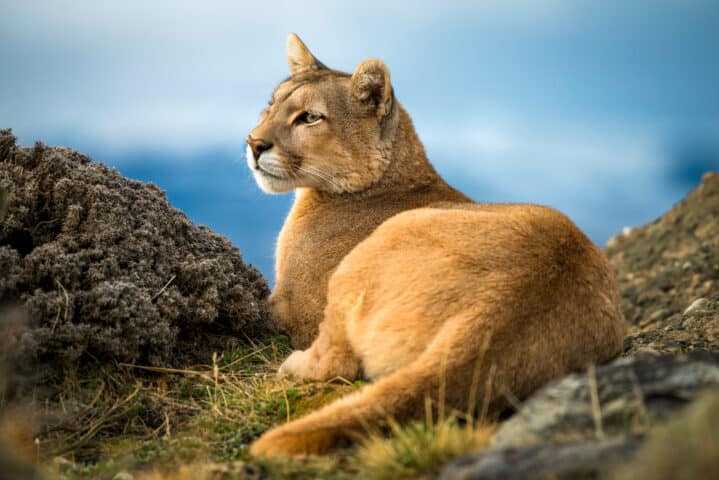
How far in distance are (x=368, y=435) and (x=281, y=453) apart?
19.2 inches

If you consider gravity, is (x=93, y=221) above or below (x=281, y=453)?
above

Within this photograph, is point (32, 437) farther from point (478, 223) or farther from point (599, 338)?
point (599, 338)

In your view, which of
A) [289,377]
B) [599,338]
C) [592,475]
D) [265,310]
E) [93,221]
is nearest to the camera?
[592,475]

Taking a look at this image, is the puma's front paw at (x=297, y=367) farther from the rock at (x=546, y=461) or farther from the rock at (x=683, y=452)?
the rock at (x=683, y=452)

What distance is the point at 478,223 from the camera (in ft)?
18.5

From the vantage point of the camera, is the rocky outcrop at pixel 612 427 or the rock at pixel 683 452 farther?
the rocky outcrop at pixel 612 427

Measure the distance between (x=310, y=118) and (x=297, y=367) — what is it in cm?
256

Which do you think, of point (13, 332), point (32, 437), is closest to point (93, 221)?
point (13, 332)

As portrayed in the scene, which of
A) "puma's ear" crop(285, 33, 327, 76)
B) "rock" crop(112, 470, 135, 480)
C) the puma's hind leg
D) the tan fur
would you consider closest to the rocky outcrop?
the tan fur

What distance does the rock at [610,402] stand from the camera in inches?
152

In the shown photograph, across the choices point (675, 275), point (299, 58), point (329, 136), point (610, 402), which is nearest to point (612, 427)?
point (610, 402)

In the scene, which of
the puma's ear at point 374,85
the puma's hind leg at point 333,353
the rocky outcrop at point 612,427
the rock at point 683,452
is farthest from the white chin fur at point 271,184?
the rock at point 683,452

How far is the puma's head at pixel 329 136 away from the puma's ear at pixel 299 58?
0.73 metres

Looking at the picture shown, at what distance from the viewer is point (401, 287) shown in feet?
17.6
